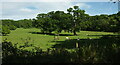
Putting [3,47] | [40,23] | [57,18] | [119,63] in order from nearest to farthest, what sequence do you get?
[119,63] < [3,47] < [57,18] < [40,23]

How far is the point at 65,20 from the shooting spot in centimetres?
5703

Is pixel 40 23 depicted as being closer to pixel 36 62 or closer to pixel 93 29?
pixel 93 29

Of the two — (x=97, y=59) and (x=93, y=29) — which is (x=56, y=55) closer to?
(x=97, y=59)

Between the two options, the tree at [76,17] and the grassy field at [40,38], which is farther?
the tree at [76,17]

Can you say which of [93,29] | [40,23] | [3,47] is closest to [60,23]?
[40,23]

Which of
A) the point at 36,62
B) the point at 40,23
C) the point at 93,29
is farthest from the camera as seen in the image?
the point at 93,29

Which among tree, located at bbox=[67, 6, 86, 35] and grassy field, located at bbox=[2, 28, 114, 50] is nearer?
grassy field, located at bbox=[2, 28, 114, 50]

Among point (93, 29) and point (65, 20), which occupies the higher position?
point (65, 20)

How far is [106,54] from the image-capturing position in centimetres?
359

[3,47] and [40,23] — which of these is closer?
[3,47]

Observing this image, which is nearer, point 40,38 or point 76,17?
point 40,38

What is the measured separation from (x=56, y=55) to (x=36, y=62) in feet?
1.67

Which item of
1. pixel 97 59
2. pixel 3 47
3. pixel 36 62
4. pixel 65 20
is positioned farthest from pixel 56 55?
pixel 65 20

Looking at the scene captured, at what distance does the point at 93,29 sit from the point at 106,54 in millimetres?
79477
